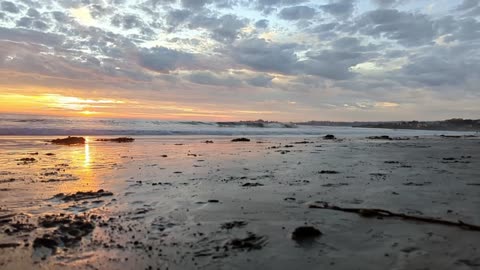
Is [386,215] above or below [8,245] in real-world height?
above

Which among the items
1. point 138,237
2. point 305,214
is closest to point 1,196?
point 138,237

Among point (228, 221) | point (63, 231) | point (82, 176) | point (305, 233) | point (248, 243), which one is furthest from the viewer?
point (82, 176)

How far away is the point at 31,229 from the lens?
17.2 ft

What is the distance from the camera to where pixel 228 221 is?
227 inches

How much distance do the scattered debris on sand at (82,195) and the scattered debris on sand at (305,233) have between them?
4356 mm

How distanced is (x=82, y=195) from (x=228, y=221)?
352cm

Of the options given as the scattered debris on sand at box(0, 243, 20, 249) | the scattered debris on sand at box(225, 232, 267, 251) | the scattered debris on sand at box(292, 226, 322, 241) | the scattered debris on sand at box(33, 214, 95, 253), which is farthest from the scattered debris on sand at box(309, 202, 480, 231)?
the scattered debris on sand at box(0, 243, 20, 249)

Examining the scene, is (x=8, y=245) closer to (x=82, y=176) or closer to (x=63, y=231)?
(x=63, y=231)

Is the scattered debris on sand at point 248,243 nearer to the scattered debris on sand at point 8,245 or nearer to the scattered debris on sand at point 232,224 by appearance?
the scattered debris on sand at point 232,224

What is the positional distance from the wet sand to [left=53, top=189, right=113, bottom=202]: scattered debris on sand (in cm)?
2

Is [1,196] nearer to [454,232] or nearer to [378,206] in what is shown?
[378,206]

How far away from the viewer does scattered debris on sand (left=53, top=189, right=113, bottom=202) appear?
24.3 feet

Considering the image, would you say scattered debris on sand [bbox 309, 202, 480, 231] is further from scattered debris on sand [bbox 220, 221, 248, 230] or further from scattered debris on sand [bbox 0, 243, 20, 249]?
scattered debris on sand [bbox 0, 243, 20, 249]

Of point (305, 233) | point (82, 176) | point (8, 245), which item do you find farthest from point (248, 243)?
point (82, 176)
